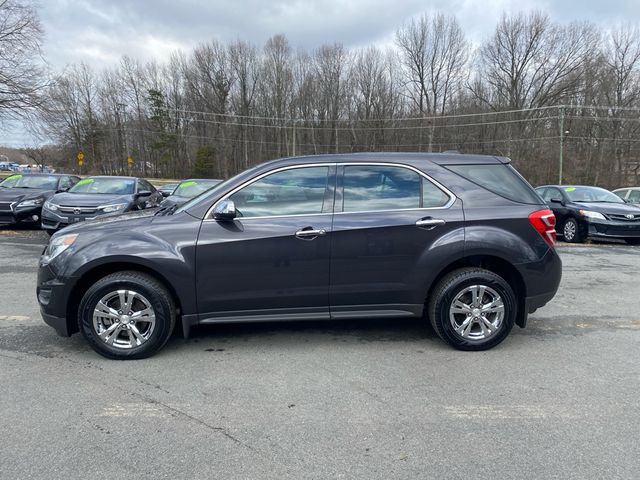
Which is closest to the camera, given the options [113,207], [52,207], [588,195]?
[52,207]

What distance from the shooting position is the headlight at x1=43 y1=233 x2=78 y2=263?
3834 mm

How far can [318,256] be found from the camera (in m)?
3.87

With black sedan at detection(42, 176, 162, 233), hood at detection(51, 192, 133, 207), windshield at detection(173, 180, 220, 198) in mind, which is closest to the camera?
black sedan at detection(42, 176, 162, 233)

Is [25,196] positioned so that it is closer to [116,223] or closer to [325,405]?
[116,223]

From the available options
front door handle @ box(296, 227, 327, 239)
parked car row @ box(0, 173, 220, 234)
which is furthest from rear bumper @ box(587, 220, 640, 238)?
Answer: parked car row @ box(0, 173, 220, 234)

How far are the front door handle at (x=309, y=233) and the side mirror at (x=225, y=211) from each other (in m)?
0.60

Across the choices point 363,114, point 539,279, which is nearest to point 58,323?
point 539,279

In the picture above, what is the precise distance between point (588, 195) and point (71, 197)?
13.5 metres

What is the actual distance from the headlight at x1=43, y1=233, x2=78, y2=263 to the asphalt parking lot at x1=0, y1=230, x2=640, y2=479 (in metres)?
0.92

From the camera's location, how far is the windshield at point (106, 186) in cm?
1099

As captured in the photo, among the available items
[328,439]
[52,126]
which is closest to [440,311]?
[328,439]

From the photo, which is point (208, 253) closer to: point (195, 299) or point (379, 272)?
point (195, 299)

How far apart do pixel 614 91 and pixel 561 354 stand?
151ft

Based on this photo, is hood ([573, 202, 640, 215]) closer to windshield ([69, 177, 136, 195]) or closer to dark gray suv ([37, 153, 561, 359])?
dark gray suv ([37, 153, 561, 359])
